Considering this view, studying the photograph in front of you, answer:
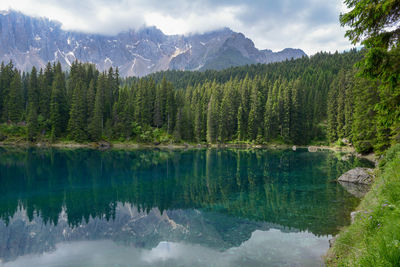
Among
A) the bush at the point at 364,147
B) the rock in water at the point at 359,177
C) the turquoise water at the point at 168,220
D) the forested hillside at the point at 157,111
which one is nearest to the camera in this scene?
the turquoise water at the point at 168,220

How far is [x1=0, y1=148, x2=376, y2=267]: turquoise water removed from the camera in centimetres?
1283

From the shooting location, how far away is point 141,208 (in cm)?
2086

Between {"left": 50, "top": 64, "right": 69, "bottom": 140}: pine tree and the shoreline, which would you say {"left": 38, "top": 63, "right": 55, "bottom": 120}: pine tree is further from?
the shoreline

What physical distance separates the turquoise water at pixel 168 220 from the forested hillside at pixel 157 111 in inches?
1959

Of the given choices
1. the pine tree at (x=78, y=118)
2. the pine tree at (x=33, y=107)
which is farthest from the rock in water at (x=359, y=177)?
the pine tree at (x=33, y=107)

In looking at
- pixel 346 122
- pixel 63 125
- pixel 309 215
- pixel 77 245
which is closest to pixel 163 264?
pixel 77 245

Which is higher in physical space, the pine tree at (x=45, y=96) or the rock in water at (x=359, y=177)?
the pine tree at (x=45, y=96)

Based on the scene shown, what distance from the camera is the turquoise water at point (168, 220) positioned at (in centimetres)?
Answer: 1283

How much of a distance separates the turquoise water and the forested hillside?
1959 inches

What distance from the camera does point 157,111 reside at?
90.2 m

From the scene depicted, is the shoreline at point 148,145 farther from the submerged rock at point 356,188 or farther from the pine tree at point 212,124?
the submerged rock at point 356,188

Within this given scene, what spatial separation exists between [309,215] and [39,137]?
78768 mm

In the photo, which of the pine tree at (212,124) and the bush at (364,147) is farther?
the pine tree at (212,124)

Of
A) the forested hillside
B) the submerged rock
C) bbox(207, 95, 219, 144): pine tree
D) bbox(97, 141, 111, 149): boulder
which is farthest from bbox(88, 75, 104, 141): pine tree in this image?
the submerged rock
